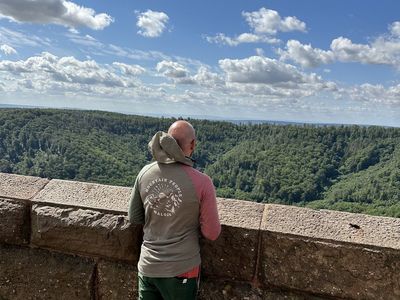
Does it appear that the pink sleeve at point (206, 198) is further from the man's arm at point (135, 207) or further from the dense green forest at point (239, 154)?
the dense green forest at point (239, 154)

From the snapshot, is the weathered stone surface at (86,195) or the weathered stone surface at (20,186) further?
the weathered stone surface at (20,186)

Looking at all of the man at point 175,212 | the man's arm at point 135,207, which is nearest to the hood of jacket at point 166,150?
the man at point 175,212

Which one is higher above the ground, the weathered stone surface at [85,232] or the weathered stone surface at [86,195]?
the weathered stone surface at [86,195]

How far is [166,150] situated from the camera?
1956mm

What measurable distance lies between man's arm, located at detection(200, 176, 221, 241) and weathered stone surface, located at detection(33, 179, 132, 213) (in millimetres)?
600

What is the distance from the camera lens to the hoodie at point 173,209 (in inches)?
76.8

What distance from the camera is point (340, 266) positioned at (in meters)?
2.09

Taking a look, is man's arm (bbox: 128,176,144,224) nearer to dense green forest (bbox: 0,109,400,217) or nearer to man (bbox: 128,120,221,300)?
man (bbox: 128,120,221,300)

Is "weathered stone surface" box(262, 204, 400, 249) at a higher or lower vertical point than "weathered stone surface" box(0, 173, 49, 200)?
higher

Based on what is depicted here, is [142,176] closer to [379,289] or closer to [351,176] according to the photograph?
[379,289]

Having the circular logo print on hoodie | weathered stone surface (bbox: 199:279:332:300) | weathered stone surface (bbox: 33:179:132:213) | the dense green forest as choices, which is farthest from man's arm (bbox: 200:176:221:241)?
the dense green forest

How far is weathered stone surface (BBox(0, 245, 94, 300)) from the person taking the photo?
2506mm

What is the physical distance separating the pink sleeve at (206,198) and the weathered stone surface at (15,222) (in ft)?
4.03

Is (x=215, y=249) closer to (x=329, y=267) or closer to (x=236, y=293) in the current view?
(x=236, y=293)
